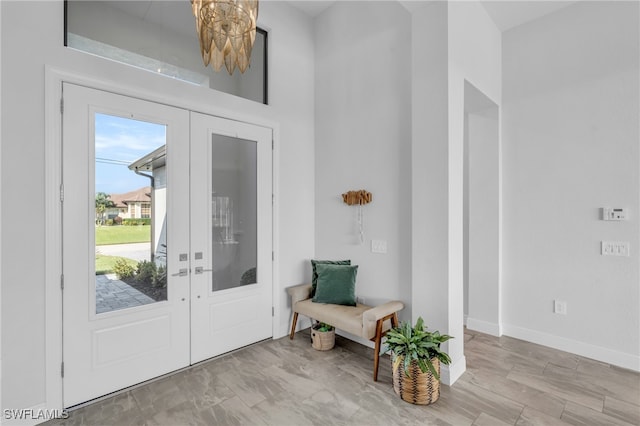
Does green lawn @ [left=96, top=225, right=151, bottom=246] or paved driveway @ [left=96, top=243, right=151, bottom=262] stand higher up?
green lawn @ [left=96, top=225, right=151, bottom=246]

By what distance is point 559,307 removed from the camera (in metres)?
3.15

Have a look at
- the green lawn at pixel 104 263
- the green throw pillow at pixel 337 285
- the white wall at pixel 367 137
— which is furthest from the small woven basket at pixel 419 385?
the green lawn at pixel 104 263

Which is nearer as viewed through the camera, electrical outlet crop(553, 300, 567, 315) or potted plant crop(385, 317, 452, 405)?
potted plant crop(385, 317, 452, 405)

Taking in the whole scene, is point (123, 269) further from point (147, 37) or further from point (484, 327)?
point (484, 327)

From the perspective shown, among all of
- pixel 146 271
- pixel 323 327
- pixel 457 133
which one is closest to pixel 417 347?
pixel 323 327

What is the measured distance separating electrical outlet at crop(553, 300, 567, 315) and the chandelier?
144 inches

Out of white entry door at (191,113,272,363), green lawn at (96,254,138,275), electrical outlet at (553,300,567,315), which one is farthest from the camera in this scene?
electrical outlet at (553,300,567,315)

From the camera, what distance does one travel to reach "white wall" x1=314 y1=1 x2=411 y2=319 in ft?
9.90

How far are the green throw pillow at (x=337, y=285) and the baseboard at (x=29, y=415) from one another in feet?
7.09

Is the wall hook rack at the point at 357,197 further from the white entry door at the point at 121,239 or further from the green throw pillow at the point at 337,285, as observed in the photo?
the white entry door at the point at 121,239

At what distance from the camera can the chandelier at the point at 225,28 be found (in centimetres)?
165

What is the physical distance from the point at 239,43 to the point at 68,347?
2383 mm

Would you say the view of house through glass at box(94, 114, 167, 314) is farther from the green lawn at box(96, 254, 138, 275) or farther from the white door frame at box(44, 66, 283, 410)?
the white door frame at box(44, 66, 283, 410)

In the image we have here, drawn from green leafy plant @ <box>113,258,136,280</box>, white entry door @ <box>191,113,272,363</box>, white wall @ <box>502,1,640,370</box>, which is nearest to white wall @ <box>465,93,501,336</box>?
white wall @ <box>502,1,640,370</box>
